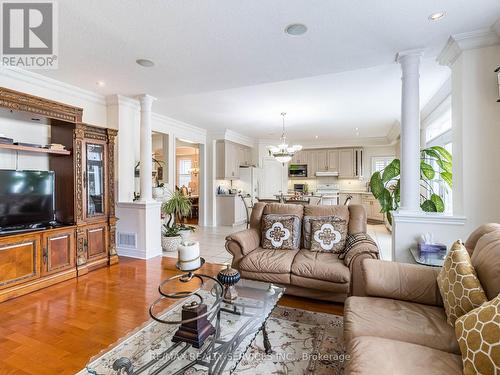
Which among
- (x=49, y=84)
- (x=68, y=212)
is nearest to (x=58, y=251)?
(x=68, y=212)

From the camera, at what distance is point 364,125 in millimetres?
6621

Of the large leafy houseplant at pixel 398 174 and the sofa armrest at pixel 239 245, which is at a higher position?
the large leafy houseplant at pixel 398 174

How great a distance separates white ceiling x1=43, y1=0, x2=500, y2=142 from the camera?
2.13 metres

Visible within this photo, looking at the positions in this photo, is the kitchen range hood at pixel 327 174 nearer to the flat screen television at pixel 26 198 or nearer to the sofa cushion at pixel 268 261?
the sofa cushion at pixel 268 261

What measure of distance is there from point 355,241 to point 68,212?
11.9 feet

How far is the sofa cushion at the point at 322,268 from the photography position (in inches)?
96.4

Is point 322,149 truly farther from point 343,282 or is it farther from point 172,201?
point 343,282

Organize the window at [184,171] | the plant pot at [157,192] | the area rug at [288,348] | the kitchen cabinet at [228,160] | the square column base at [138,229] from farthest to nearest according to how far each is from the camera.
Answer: the window at [184,171] < the kitchen cabinet at [228,160] < the plant pot at [157,192] < the square column base at [138,229] < the area rug at [288,348]

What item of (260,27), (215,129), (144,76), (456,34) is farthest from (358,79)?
(215,129)

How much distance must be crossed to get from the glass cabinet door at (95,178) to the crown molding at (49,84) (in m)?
0.85

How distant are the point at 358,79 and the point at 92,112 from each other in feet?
13.3

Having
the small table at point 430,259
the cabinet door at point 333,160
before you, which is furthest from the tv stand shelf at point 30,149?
the cabinet door at point 333,160

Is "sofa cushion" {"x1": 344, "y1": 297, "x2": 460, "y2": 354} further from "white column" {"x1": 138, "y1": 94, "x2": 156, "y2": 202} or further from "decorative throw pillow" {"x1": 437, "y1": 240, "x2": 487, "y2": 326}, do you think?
"white column" {"x1": 138, "y1": 94, "x2": 156, "y2": 202}

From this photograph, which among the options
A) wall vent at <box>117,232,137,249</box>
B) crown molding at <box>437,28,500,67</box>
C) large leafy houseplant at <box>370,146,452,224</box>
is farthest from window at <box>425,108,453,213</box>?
wall vent at <box>117,232,137,249</box>
